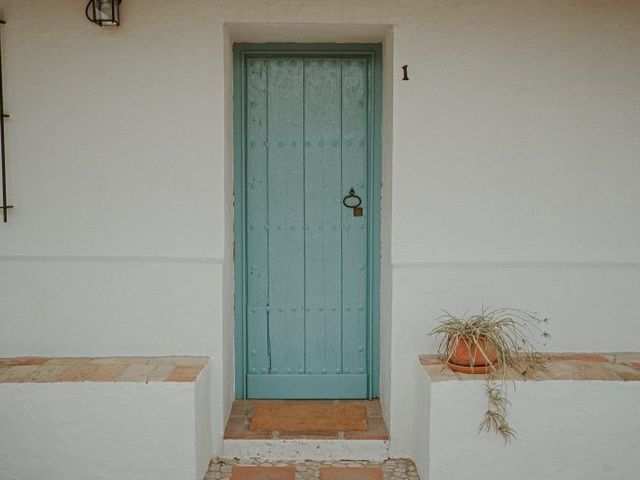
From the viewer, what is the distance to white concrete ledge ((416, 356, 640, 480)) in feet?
10.3

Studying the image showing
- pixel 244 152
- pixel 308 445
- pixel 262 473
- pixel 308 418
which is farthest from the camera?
pixel 244 152

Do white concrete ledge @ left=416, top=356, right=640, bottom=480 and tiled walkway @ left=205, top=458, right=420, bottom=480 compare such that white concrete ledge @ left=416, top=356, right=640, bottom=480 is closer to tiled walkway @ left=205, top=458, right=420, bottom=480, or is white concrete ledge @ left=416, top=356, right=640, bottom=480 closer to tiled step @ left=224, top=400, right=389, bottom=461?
tiled walkway @ left=205, top=458, right=420, bottom=480

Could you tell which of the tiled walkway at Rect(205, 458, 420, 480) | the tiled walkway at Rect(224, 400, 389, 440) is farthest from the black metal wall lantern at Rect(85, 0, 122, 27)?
the tiled walkway at Rect(205, 458, 420, 480)

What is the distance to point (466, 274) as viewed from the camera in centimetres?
354

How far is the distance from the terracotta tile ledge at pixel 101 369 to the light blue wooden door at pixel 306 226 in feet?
2.12

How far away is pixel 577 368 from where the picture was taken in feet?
10.8

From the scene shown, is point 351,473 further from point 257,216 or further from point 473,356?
point 257,216

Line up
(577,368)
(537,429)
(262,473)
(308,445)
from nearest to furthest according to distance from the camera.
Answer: (537,429) → (577,368) → (262,473) → (308,445)

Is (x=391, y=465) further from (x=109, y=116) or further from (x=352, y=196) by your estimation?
(x=109, y=116)

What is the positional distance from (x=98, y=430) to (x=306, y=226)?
1.68 meters

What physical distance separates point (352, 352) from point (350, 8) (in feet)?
6.92

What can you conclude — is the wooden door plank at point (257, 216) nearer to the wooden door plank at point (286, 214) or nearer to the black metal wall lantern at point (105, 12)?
the wooden door plank at point (286, 214)

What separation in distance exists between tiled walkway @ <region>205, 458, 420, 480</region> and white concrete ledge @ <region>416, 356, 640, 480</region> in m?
0.32

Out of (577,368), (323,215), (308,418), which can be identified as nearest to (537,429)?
(577,368)
